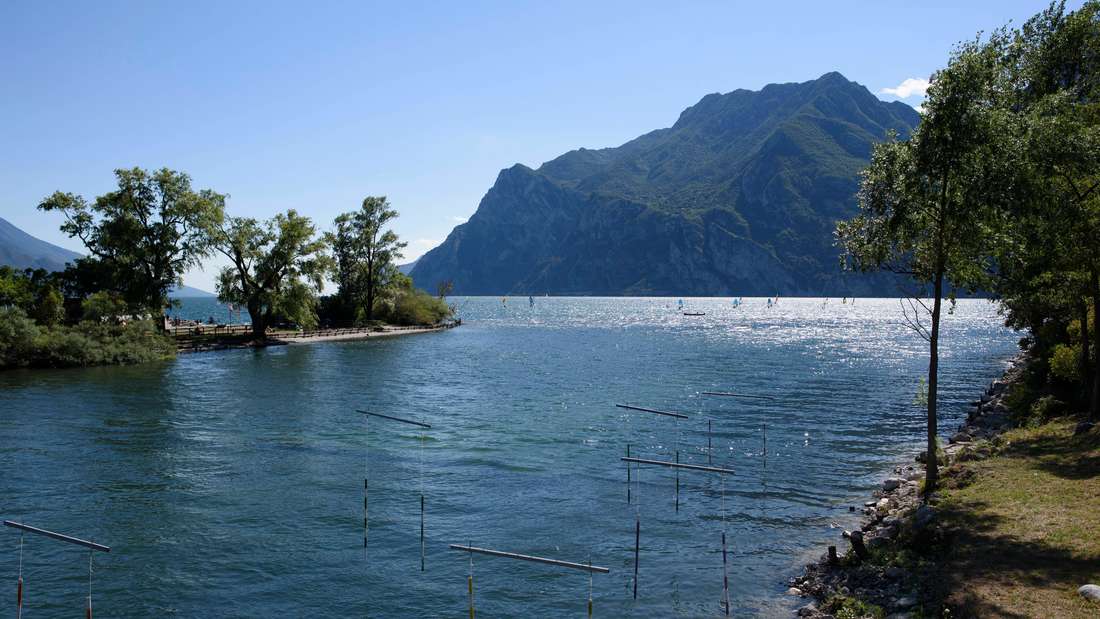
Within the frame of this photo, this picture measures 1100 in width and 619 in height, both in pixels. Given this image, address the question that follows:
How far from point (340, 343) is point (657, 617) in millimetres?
89217

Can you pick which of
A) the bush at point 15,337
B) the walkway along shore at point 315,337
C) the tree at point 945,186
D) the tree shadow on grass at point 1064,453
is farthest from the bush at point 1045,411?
the walkway along shore at point 315,337

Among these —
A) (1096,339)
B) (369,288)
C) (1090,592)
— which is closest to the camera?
(1090,592)

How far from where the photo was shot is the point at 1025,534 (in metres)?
16.5

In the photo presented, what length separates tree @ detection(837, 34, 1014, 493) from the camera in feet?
62.5

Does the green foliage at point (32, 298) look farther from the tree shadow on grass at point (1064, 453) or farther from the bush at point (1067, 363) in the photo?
the bush at point (1067, 363)

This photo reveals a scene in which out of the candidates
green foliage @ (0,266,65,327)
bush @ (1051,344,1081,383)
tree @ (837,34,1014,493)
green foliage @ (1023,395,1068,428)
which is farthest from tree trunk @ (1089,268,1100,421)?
green foliage @ (0,266,65,327)

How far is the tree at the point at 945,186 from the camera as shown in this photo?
19062mm

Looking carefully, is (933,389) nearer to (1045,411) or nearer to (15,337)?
(1045,411)

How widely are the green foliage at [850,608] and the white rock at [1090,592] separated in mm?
3715

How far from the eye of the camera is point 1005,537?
16453mm

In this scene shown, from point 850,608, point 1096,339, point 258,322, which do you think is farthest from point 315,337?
point 850,608

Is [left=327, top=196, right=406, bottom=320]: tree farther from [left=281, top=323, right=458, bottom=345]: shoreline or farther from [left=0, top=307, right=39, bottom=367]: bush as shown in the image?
[left=0, top=307, right=39, bottom=367]: bush

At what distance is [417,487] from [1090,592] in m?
21.5

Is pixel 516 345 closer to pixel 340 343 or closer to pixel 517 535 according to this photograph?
pixel 340 343
